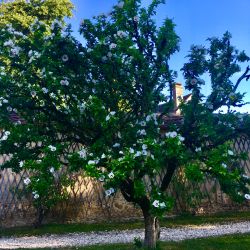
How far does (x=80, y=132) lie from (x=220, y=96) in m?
2.06

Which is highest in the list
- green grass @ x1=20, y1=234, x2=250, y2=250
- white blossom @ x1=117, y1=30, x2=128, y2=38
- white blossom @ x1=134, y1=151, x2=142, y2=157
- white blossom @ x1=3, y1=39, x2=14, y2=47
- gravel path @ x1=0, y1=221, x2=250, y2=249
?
white blossom @ x1=3, y1=39, x2=14, y2=47

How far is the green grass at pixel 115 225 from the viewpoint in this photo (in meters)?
9.91

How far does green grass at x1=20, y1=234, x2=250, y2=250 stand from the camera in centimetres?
650

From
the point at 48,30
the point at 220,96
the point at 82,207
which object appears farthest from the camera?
the point at 82,207

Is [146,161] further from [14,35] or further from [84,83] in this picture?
[14,35]

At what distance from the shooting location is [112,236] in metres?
8.73

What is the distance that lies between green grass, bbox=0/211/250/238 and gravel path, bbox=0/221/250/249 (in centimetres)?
59

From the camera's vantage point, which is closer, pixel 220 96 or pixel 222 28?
pixel 220 96

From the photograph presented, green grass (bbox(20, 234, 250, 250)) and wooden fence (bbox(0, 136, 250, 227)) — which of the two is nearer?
green grass (bbox(20, 234, 250, 250))

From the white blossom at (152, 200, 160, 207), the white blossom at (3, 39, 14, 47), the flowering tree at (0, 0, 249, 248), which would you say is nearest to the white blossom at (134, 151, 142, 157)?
the flowering tree at (0, 0, 249, 248)

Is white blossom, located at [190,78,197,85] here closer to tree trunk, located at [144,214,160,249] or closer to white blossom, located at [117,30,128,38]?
white blossom, located at [117,30,128,38]

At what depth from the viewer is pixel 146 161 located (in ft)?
16.5

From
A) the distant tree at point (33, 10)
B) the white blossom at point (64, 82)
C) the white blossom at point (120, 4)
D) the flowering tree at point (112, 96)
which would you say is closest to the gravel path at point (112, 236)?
the flowering tree at point (112, 96)

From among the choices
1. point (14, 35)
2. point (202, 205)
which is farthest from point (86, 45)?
point (202, 205)
